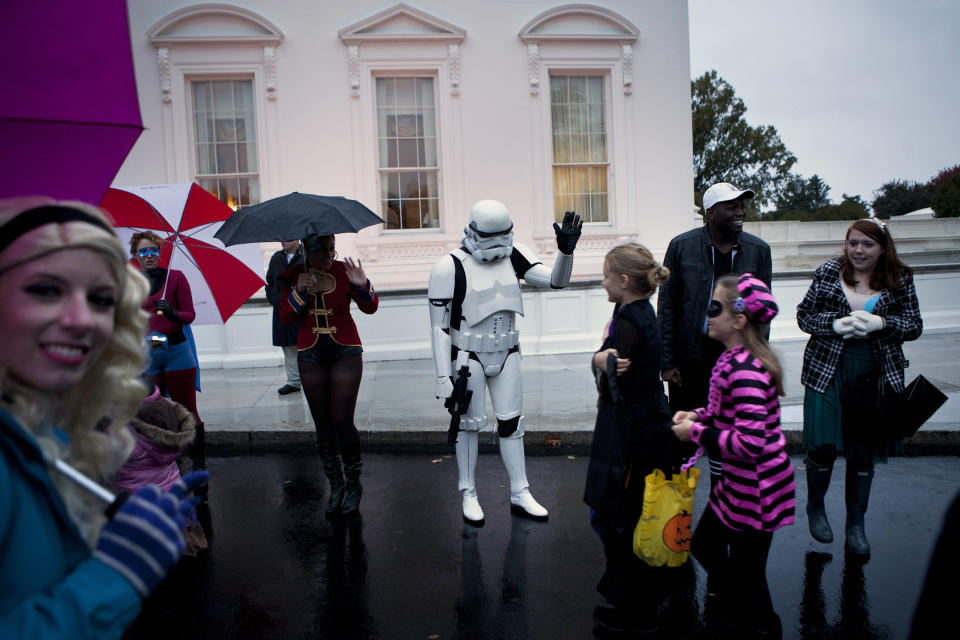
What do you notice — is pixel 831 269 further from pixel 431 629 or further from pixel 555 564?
pixel 431 629

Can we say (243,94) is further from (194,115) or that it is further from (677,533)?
(677,533)

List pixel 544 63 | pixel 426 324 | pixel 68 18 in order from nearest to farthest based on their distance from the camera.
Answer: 1. pixel 68 18
2. pixel 426 324
3. pixel 544 63

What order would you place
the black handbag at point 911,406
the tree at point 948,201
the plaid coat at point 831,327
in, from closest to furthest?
1. the black handbag at point 911,406
2. the plaid coat at point 831,327
3. the tree at point 948,201

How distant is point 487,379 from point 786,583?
6.67 feet

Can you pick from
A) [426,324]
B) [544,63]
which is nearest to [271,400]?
[426,324]

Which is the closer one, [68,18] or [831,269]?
[68,18]

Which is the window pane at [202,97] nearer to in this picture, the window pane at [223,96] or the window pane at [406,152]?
the window pane at [223,96]

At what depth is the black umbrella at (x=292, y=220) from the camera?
13.9 feet

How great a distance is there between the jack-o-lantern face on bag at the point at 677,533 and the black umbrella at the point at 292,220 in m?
2.40

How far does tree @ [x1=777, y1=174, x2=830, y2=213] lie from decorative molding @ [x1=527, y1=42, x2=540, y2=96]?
34402 millimetres

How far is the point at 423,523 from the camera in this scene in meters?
4.67

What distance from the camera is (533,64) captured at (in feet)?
36.7


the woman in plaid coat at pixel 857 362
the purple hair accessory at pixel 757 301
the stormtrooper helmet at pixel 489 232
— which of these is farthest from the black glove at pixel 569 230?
the woman in plaid coat at pixel 857 362

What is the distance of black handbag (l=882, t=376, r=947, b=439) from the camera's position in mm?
3842
